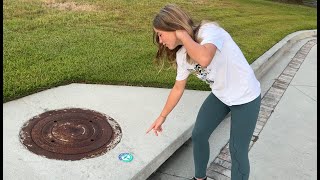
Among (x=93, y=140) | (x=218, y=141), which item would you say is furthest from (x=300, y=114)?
(x=93, y=140)

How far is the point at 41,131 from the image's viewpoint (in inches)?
140

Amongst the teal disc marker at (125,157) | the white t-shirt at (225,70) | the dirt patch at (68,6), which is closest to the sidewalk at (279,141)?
the teal disc marker at (125,157)

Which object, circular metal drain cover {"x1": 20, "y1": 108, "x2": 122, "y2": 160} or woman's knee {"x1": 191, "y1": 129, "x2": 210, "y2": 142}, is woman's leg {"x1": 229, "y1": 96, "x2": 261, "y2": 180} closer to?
woman's knee {"x1": 191, "y1": 129, "x2": 210, "y2": 142}

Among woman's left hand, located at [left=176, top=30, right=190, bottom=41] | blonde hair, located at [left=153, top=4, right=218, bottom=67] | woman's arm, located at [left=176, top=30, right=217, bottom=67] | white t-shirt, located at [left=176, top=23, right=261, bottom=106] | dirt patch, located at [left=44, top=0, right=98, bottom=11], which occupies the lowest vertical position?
dirt patch, located at [left=44, top=0, right=98, bottom=11]

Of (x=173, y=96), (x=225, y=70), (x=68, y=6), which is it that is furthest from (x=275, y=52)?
(x=225, y=70)

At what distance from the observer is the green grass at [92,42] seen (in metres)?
4.90

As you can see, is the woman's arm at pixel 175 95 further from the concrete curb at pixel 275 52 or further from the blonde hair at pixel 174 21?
the concrete curb at pixel 275 52

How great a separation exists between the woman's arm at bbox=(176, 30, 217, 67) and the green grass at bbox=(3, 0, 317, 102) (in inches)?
98.7

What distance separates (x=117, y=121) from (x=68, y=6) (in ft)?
17.1

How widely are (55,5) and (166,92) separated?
182 inches

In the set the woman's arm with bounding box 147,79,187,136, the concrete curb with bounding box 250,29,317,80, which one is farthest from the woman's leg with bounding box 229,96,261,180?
the concrete curb with bounding box 250,29,317,80

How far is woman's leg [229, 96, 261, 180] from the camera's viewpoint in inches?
105

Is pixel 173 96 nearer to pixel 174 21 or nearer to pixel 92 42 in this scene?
pixel 174 21

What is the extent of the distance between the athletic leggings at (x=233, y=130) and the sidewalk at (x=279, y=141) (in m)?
0.40
